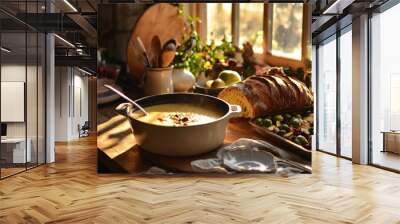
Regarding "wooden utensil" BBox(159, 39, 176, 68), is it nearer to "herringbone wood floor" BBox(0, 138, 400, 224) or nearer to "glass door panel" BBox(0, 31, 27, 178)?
"herringbone wood floor" BBox(0, 138, 400, 224)

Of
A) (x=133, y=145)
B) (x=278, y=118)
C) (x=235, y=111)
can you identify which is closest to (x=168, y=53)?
(x=235, y=111)

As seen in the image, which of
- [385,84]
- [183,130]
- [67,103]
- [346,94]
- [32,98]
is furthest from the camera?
[67,103]

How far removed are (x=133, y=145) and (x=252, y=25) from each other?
2.57 m

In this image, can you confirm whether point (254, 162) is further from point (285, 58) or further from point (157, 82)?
point (157, 82)

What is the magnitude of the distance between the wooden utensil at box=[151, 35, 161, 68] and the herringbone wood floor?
1732mm

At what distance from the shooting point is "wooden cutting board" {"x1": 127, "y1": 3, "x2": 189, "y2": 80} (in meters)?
6.14

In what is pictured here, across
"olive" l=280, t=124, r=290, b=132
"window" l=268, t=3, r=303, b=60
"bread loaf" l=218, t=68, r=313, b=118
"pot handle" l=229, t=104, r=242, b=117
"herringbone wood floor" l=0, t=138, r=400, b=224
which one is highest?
"window" l=268, t=3, r=303, b=60

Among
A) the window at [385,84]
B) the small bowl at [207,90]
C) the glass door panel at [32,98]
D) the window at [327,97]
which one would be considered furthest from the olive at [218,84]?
the window at [327,97]

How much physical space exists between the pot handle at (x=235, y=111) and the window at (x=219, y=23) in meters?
1.04

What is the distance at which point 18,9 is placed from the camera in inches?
256

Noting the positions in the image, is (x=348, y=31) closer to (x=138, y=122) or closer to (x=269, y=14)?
(x=269, y=14)

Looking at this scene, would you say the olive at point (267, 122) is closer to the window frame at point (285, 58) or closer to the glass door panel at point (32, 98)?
the window frame at point (285, 58)

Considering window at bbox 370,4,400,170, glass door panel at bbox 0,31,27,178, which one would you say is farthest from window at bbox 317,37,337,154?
glass door panel at bbox 0,31,27,178

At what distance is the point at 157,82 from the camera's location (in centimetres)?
613
